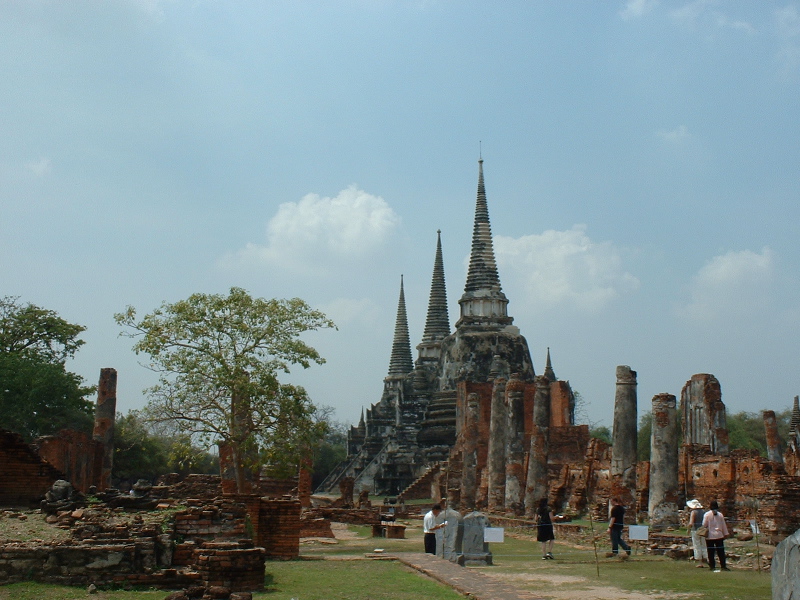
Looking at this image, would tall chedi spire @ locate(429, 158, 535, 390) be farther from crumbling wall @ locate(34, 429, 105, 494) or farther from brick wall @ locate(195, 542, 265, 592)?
brick wall @ locate(195, 542, 265, 592)

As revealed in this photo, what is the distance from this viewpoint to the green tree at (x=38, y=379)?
32.1m

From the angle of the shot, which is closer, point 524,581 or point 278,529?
point 524,581

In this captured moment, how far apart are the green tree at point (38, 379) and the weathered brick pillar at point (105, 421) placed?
896 cm

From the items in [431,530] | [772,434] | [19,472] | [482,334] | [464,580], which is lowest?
[464,580]

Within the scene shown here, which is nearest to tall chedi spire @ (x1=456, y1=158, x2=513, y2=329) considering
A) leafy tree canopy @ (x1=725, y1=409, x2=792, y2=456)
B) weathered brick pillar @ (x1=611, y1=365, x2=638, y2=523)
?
leafy tree canopy @ (x1=725, y1=409, x2=792, y2=456)

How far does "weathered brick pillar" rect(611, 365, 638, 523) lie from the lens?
18156 millimetres

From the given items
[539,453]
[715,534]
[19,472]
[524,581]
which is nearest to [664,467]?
[715,534]

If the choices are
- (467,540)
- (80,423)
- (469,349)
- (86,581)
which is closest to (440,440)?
(469,349)

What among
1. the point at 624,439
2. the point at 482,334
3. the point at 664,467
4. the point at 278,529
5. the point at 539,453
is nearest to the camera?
the point at 278,529

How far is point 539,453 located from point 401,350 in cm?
3564

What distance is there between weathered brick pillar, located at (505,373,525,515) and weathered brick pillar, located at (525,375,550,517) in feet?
2.36

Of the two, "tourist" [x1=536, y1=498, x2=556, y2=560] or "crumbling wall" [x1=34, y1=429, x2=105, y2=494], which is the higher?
"crumbling wall" [x1=34, y1=429, x2=105, y2=494]

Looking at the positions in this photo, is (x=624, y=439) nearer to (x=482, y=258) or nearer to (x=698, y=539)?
(x=698, y=539)

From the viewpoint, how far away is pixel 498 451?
1053 inches
